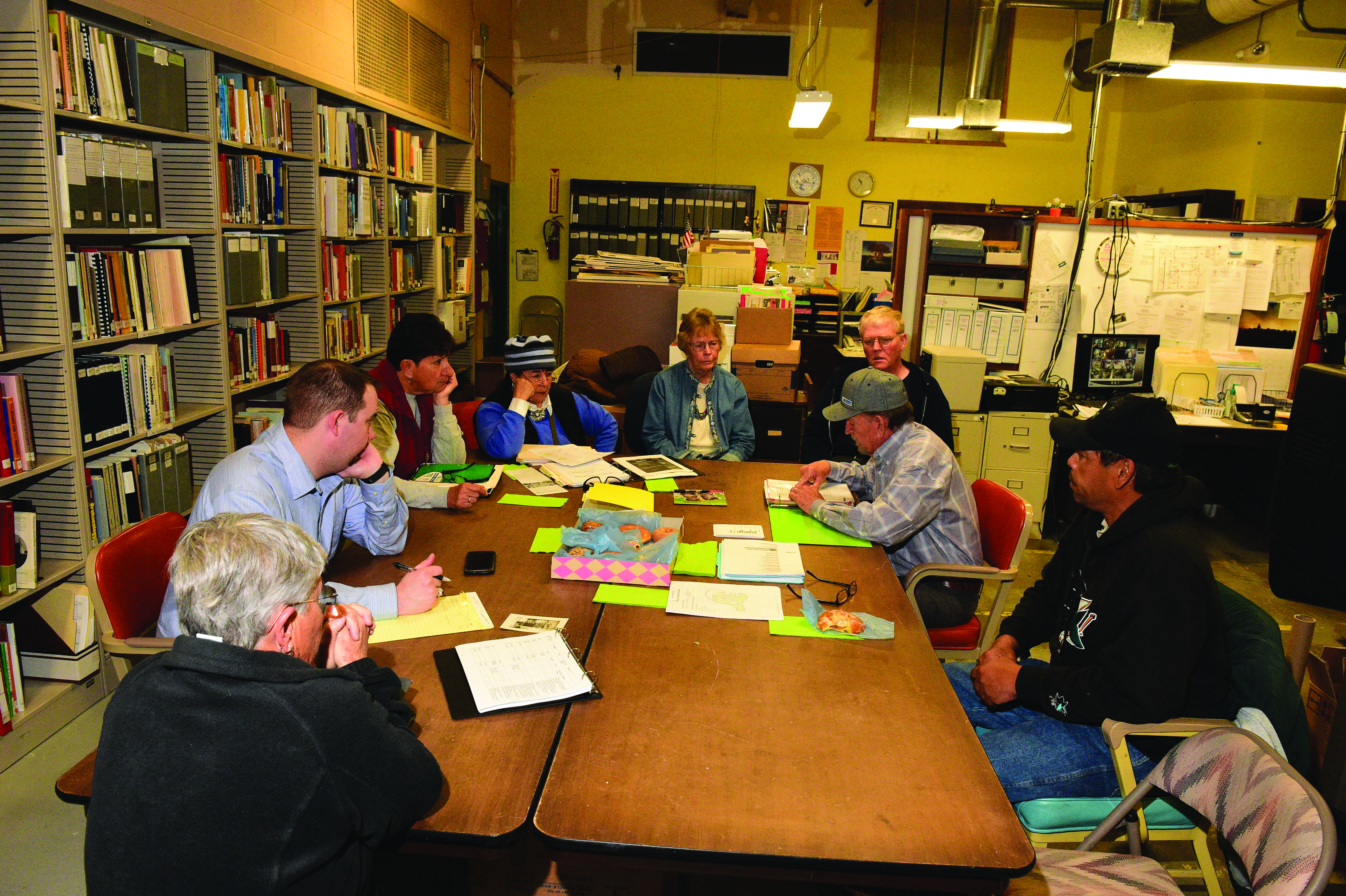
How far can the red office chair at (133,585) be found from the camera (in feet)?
6.48

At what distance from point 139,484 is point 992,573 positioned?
3001 millimetres

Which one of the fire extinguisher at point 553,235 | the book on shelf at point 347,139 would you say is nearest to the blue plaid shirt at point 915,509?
the book on shelf at point 347,139

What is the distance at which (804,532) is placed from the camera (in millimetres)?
2742

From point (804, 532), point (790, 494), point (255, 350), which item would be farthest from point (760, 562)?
point (255, 350)

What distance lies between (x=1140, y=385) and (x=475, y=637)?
5161 mm

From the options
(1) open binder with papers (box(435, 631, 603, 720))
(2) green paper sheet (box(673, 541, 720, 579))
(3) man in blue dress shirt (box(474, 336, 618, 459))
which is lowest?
(1) open binder with papers (box(435, 631, 603, 720))

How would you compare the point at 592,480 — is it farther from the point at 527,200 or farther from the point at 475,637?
the point at 527,200

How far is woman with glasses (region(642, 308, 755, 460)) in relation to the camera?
403cm

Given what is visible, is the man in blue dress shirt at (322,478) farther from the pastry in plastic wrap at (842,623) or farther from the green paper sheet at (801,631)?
the pastry in plastic wrap at (842,623)

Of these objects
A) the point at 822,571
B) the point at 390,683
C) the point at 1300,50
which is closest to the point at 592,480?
the point at 822,571

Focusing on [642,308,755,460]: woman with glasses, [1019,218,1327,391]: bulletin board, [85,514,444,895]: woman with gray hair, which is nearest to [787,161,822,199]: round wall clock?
[1019,218,1327,391]: bulletin board

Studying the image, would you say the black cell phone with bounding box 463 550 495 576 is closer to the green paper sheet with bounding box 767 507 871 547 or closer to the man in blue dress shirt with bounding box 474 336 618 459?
the green paper sheet with bounding box 767 507 871 547

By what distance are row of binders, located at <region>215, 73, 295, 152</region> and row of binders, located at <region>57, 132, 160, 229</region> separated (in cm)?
46

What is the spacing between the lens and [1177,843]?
2652 mm
